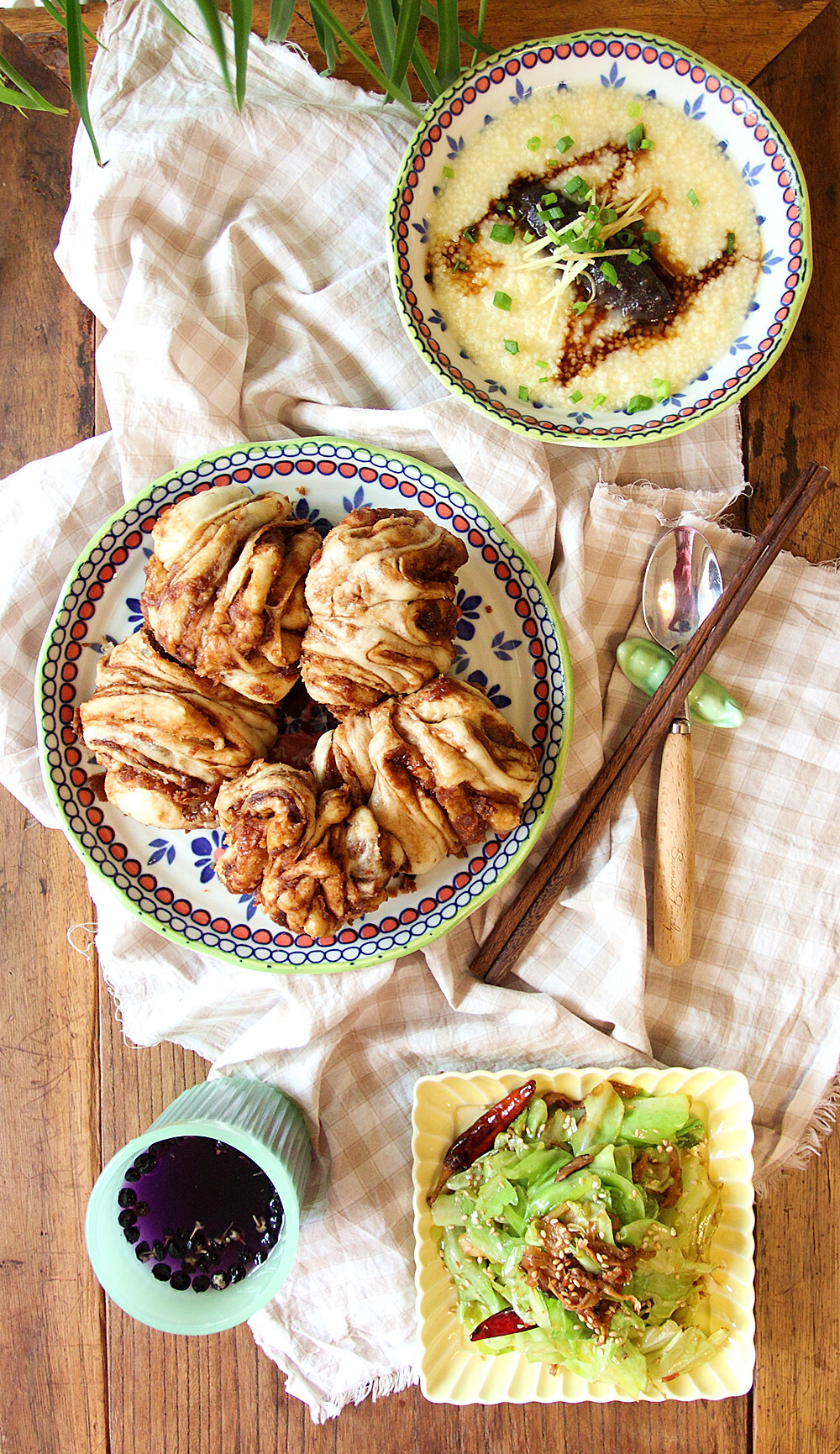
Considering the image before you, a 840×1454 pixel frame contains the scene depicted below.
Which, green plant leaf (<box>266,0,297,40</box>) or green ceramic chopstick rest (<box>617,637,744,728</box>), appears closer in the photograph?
green plant leaf (<box>266,0,297,40</box>)

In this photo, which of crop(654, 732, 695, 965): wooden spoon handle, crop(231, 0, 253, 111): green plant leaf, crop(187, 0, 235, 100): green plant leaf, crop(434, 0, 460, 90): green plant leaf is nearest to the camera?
crop(187, 0, 235, 100): green plant leaf

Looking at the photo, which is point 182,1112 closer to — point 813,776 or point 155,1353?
point 155,1353

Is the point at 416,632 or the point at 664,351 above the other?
the point at 664,351

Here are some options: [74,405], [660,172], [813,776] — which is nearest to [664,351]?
[660,172]

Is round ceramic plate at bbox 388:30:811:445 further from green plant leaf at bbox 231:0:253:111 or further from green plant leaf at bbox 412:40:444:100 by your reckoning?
green plant leaf at bbox 231:0:253:111

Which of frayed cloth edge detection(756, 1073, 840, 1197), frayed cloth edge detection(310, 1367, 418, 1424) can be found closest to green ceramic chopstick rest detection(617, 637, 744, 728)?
frayed cloth edge detection(756, 1073, 840, 1197)

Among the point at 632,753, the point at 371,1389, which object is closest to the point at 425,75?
the point at 632,753

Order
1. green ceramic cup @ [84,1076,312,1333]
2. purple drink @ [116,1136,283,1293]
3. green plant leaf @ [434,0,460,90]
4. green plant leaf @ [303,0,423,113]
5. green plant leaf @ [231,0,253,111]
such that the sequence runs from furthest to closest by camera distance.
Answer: purple drink @ [116,1136,283,1293] < green ceramic cup @ [84,1076,312,1333] < green plant leaf @ [434,0,460,90] < green plant leaf @ [303,0,423,113] < green plant leaf @ [231,0,253,111]

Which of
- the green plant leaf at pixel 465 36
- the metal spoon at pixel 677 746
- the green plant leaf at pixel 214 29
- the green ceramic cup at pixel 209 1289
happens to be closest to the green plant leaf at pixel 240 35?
the green plant leaf at pixel 214 29
